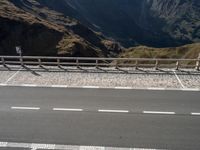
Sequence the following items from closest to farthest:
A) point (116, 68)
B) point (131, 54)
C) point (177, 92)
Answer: point (177, 92), point (116, 68), point (131, 54)

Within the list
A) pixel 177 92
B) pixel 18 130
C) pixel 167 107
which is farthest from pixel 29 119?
pixel 177 92

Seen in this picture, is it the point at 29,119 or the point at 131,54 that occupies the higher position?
the point at 29,119

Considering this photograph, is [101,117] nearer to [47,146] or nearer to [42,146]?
[47,146]

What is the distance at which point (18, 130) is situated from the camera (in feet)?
45.8

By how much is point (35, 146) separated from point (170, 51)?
121m

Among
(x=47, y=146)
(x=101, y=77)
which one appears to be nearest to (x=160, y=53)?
(x=101, y=77)

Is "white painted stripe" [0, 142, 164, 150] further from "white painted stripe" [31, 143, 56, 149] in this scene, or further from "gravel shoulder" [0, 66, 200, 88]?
"gravel shoulder" [0, 66, 200, 88]

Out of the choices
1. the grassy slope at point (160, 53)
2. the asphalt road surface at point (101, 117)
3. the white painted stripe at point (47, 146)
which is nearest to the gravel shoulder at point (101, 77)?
the asphalt road surface at point (101, 117)

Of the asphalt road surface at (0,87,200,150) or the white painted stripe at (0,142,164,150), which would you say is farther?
the asphalt road surface at (0,87,200,150)

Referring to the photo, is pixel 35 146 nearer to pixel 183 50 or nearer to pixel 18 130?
pixel 18 130

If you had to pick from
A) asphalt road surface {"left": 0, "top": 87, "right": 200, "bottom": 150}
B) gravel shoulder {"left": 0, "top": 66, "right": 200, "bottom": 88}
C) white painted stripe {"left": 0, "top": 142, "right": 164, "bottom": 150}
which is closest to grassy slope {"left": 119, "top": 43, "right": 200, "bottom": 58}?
gravel shoulder {"left": 0, "top": 66, "right": 200, "bottom": 88}

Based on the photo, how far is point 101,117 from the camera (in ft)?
49.1

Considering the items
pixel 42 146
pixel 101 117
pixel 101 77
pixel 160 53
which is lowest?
pixel 160 53

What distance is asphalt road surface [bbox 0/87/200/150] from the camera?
43.3 feet
